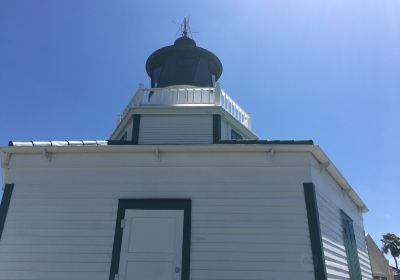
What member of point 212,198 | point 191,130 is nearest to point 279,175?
point 212,198

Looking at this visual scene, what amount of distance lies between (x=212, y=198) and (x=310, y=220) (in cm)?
206

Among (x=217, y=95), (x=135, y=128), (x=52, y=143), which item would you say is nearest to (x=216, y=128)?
(x=217, y=95)

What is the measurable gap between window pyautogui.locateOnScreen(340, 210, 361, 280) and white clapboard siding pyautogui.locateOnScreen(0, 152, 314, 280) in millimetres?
2905

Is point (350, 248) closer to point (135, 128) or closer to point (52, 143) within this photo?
point (135, 128)

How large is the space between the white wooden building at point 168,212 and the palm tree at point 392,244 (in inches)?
1557

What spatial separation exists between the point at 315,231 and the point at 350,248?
3.28 meters

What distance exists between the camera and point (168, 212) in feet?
23.3

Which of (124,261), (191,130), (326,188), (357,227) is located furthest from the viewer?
(357,227)

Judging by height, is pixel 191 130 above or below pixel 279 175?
above

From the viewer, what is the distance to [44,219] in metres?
7.23

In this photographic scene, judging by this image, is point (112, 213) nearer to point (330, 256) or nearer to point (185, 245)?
point (185, 245)

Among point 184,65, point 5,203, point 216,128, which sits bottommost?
point 5,203

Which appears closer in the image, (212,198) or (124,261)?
(124,261)

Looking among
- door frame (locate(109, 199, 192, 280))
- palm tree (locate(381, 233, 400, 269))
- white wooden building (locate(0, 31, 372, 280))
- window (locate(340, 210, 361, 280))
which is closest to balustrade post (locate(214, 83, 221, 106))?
white wooden building (locate(0, 31, 372, 280))
